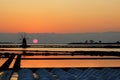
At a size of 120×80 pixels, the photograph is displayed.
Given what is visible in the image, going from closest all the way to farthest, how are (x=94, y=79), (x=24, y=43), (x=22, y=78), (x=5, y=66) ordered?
1. (x=94, y=79)
2. (x=22, y=78)
3. (x=5, y=66)
4. (x=24, y=43)

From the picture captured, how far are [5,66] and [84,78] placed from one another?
13.6m

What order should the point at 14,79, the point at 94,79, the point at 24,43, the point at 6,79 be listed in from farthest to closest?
the point at 24,43
the point at 14,79
the point at 6,79
the point at 94,79

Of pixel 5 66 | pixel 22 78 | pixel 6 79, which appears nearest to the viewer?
pixel 22 78

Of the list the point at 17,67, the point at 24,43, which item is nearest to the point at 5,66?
the point at 17,67

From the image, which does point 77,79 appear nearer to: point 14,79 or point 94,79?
point 94,79

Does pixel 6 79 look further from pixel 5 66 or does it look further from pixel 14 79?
pixel 5 66

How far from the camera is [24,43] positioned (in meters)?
169

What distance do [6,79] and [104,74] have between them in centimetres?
598

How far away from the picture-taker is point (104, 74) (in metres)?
20.6

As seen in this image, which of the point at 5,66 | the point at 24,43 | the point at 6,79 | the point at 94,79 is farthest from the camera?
the point at 24,43

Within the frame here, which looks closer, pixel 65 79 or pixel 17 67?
pixel 65 79

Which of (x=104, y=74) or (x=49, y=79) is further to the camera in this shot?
(x=104, y=74)

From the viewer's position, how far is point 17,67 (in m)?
32.4

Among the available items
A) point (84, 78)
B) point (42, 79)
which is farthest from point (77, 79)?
point (42, 79)
